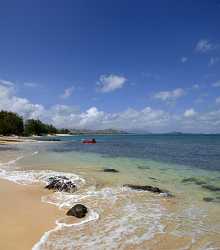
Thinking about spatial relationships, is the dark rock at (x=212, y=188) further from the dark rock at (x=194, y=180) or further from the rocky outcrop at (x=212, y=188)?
the dark rock at (x=194, y=180)

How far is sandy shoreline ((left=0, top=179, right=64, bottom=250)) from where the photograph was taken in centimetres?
587

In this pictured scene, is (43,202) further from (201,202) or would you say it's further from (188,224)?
(201,202)

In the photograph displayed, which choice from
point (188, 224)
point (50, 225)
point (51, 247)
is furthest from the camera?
point (188, 224)

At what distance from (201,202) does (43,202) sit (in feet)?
23.8

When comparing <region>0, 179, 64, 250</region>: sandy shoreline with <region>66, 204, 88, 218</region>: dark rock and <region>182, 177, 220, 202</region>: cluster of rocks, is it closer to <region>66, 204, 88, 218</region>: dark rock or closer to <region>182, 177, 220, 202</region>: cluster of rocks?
<region>66, 204, 88, 218</region>: dark rock

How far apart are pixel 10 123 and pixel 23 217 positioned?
4129 inches

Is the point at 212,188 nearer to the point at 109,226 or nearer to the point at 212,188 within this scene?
the point at 212,188

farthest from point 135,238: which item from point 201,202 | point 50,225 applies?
point 201,202

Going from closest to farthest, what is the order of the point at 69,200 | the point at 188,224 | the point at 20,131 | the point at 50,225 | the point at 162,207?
the point at 50,225 → the point at 188,224 → the point at 162,207 → the point at 69,200 → the point at 20,131

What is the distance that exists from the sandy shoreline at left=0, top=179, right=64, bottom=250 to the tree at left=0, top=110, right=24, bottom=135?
9742cm

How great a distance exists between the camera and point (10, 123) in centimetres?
10244

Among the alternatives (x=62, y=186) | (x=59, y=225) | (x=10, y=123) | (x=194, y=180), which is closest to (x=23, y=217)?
(x=59, y=225)

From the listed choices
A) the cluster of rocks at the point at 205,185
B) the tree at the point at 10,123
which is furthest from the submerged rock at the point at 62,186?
the tree at the point at 10,123

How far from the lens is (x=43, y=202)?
375 inches
